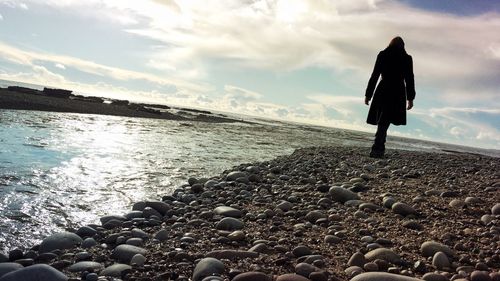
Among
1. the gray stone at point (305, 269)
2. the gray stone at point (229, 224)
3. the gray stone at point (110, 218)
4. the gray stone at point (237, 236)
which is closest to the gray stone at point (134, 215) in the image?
the gray stone at point (110, 218)

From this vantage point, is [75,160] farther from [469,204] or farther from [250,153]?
[469,204]

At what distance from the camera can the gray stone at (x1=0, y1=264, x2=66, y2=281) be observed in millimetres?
2949

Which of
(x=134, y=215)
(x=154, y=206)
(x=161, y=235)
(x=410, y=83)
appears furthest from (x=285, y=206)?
(x=410, y=83)

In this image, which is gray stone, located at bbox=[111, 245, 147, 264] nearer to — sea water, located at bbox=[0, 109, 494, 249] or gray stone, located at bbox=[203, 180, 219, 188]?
sea water, located at bbox=[0, 109, 494, 249]

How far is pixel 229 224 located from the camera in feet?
15.7

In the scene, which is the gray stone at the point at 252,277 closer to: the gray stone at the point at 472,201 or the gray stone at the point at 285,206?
the gray stone at the point at 285,206

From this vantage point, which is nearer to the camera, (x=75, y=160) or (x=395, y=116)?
(x=75, y=160)

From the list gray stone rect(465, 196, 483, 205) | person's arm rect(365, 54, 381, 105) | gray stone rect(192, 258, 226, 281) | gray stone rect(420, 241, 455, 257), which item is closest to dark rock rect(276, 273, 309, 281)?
gray stone rect(192, 258, 226, 281)

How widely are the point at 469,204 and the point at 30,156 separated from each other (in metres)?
8.87

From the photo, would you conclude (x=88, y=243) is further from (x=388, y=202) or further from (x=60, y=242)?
(x=388, y=202)

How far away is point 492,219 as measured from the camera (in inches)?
188

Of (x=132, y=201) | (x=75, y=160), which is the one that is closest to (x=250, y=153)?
(x=75, y=160)

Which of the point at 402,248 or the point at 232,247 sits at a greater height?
the point at 402,248

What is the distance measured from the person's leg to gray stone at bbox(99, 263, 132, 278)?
29.1 feet
